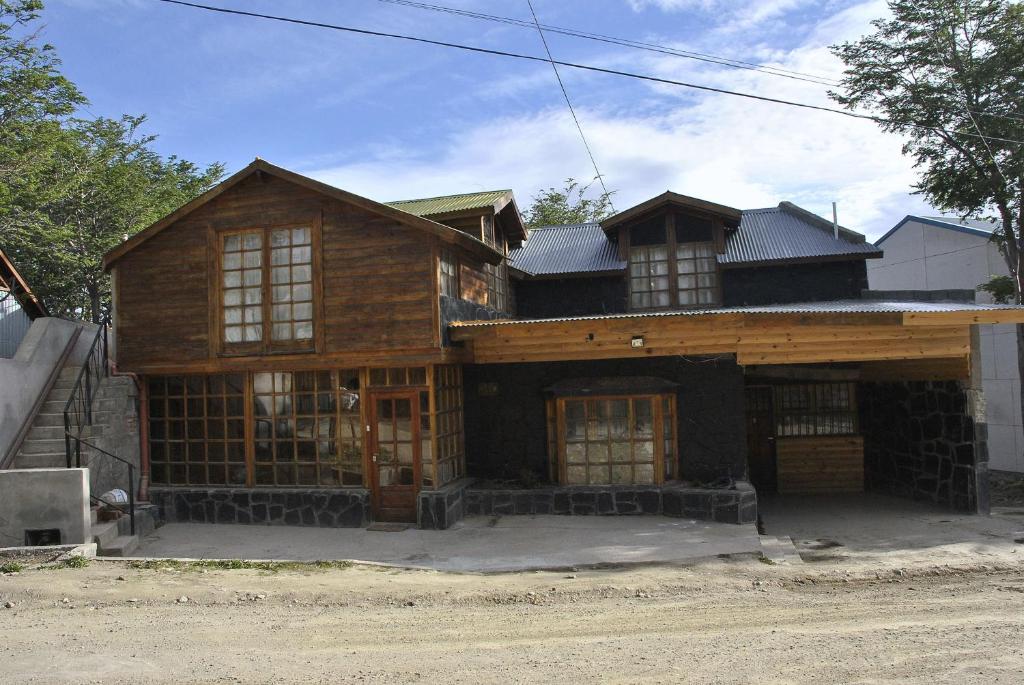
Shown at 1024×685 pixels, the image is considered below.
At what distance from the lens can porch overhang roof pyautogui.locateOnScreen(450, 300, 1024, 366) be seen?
1134 cm

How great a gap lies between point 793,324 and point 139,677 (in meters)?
9.81

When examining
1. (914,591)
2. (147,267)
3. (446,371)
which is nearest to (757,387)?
(446,371)

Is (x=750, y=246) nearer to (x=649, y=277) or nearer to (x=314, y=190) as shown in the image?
(x=649, y=277)

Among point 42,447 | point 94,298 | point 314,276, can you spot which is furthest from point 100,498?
point 94,298

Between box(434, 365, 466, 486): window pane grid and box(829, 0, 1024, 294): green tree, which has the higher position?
box(829, 0, 1024, 294): green tree

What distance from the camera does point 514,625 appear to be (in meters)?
7.34

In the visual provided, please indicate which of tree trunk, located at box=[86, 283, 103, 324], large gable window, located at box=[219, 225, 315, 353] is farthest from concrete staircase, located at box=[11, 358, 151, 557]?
tree trunk, located at box=[86, 283, 103, 324]

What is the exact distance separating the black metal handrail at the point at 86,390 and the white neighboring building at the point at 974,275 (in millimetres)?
19291

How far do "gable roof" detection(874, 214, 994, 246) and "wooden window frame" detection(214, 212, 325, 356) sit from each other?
1715 cm

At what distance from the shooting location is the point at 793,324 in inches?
455

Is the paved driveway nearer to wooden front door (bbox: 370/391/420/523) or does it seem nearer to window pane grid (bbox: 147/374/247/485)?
wooden front door (bbox: 370/391/420/523)

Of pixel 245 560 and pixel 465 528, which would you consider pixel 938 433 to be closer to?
pixel 465 528

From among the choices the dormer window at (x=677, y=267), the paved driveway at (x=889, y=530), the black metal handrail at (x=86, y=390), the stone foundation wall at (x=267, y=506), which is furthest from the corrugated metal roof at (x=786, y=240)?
the black metal handrail at (x=86, y=390)

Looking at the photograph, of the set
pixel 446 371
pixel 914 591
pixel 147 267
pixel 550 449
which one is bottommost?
pixel 914 591
